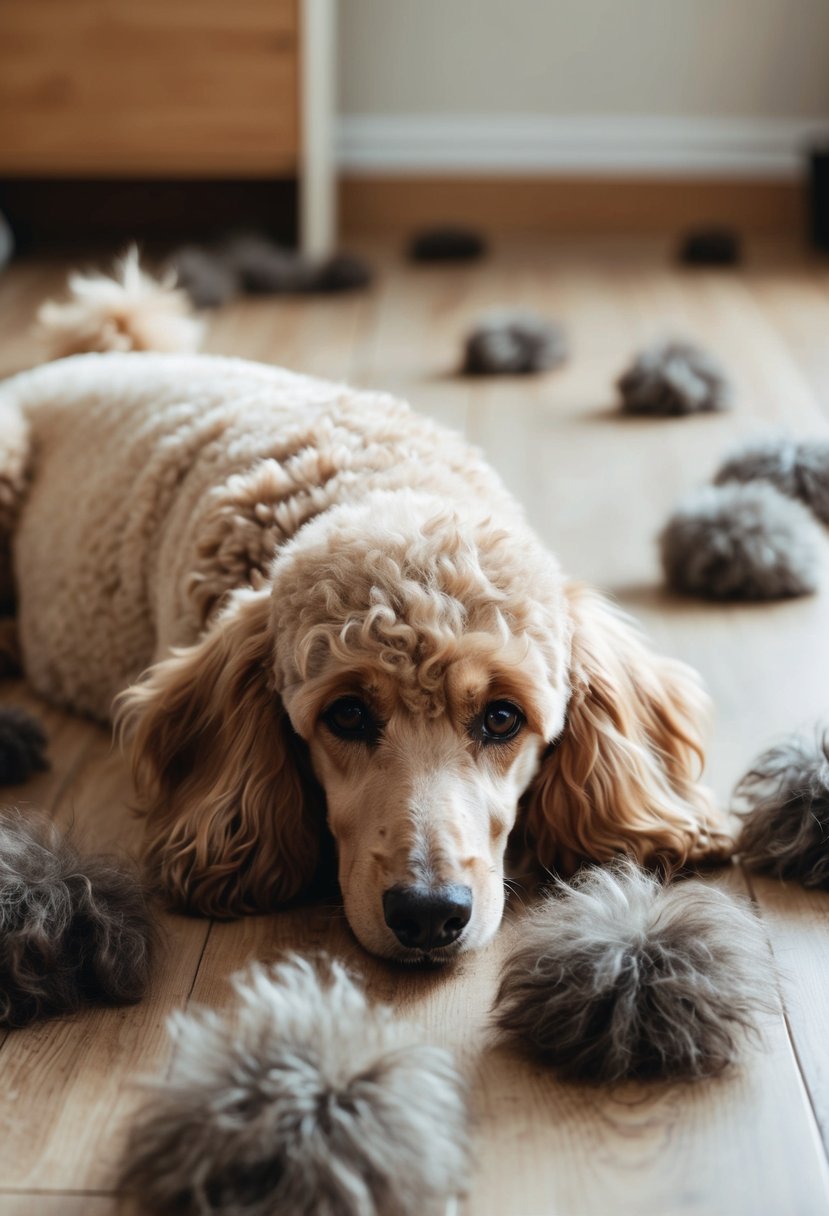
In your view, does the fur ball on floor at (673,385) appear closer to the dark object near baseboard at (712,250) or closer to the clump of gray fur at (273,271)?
the clump of gray fur at (273,271)

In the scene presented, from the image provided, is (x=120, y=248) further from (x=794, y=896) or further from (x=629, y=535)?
(x=794, y=896)

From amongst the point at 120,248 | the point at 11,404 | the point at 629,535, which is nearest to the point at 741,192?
the point at 120,248

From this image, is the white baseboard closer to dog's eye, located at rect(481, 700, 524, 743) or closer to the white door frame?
the white door frame

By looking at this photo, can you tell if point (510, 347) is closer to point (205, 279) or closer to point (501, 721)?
point (205, 279)

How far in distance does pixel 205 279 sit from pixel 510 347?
1.17 metres

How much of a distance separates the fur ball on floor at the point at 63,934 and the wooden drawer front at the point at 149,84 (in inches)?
150

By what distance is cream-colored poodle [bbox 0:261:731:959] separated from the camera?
1.63m

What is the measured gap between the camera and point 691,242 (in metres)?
5.43

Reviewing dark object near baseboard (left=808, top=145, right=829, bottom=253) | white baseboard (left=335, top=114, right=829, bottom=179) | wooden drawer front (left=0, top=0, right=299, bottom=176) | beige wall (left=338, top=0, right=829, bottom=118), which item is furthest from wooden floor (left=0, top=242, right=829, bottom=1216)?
beige wall (left=338, top=0, right=829, bottom=118)

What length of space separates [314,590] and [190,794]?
39cm

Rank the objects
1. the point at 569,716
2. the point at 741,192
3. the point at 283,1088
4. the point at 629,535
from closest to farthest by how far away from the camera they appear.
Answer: the point at 283,1088 < the point at 569,716 < the point at 629,535 < the point at 741,192

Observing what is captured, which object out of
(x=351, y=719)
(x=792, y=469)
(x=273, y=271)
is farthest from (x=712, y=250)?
(x=351, y=719)

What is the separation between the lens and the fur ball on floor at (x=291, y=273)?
4.96m

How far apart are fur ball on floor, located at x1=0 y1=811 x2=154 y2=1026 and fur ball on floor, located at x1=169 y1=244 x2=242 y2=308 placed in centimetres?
321
